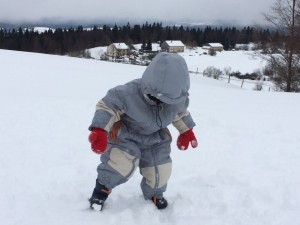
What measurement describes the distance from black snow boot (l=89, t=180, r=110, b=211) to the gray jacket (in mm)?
499

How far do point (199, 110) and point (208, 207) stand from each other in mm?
3050

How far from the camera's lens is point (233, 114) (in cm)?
540

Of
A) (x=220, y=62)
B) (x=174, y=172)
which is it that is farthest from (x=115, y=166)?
(x=220, y=62)

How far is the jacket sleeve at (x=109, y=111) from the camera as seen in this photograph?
2.19m

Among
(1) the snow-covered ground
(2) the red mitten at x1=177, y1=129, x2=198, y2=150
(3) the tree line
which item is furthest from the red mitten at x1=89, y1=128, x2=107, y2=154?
(3) the tree line

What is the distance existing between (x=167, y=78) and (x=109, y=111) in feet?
1.50

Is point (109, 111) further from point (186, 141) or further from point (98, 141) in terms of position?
point (186, 141)

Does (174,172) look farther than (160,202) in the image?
Yes

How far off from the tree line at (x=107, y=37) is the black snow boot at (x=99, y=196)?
53.1 metres

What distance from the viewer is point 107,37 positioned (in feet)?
238

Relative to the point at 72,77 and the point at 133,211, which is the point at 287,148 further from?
the point at 72,77

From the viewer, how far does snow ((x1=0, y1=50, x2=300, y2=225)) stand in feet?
8.14

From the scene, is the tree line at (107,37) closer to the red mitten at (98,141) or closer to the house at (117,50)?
the house at (117,50)

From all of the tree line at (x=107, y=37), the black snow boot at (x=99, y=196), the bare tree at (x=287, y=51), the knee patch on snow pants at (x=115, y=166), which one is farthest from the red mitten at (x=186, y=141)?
the tree line at (x=107, y=37)
